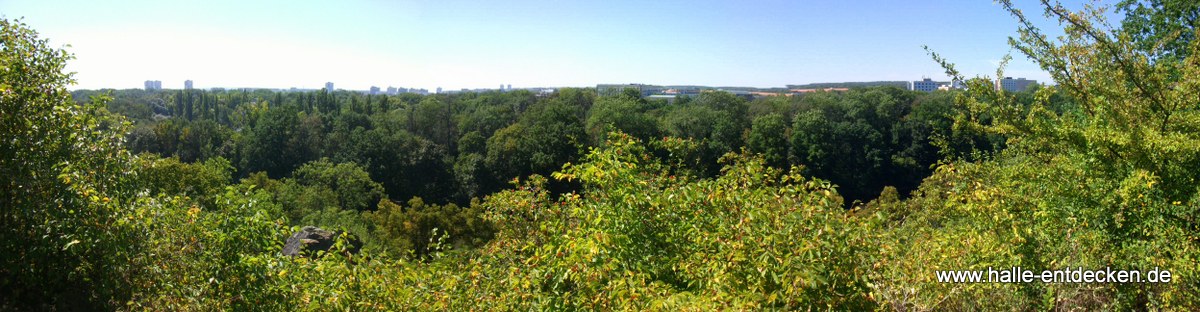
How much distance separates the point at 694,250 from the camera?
16.7ft

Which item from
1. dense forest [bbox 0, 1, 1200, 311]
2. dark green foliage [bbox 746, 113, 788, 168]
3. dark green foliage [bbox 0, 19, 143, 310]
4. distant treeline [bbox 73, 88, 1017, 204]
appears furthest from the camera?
dark green foliage [bbox 746, 113, 788, 168]

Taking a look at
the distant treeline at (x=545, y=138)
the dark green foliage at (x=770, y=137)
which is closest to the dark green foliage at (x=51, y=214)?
the distant treeline at (x=545, y=138)

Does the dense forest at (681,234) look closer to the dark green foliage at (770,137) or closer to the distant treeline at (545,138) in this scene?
the distant treeline at (545,138)

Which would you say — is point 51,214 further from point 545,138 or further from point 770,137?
point 770,137

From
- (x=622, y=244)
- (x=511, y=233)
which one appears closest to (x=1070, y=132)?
(x=622, y=244)

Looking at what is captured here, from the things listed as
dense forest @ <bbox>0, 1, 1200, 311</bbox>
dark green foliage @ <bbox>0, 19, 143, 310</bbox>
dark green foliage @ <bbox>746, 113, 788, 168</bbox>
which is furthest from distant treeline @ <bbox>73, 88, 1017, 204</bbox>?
dark green foliage @ <bbox>0, 19, 143, 310</bbox>

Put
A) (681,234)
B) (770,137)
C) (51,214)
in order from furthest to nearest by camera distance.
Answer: (770,137) → (681,234) → (51,214)

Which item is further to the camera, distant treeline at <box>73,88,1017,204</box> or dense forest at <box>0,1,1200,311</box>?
distant treeline at <box>73,88,1017,204</box>

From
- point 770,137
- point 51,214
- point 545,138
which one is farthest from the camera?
point 770,137

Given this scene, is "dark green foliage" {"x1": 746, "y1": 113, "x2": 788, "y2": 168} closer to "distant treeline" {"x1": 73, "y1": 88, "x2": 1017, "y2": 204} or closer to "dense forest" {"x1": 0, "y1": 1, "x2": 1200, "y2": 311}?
"distant treeline" {"x1": 73, "y1": 88, "x2": 1017, "y2": 204}

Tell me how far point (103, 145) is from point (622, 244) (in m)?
4.68

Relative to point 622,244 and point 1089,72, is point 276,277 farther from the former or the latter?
point 1089,72

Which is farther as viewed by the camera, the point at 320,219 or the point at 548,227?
the point at 320,219

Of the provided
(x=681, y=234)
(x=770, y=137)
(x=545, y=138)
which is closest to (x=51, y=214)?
(x=681, y=234)
